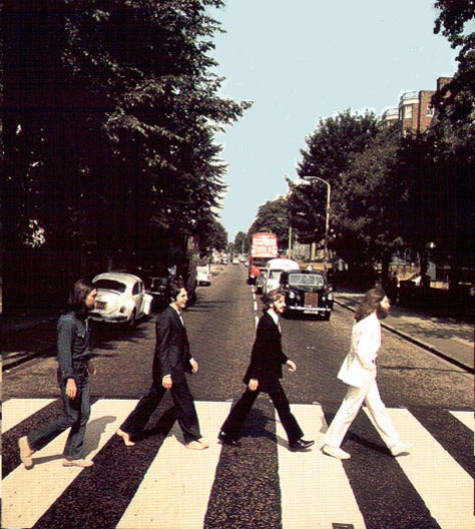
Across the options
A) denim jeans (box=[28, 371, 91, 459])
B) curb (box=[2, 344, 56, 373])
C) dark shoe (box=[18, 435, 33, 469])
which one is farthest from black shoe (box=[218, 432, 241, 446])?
curb (box=[2, 344, 56, 373])

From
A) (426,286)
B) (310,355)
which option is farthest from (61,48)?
(426,286)

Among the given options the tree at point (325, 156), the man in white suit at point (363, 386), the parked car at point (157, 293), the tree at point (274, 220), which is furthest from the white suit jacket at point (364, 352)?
the tree at point (274, 220)

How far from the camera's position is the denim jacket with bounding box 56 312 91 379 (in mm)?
5926

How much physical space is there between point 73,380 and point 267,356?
6.94ft

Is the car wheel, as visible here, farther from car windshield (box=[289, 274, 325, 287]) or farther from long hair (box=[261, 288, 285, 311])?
long hair (box=[261, 288, 285, 311])

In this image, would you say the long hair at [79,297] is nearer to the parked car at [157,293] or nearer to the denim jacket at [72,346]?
the denim jacket at [72,346]

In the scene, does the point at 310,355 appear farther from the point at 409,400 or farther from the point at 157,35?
the point at 157,35

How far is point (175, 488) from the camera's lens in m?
5.54

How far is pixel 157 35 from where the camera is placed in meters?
18.7

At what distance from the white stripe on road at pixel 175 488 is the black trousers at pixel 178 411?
230 millimetres

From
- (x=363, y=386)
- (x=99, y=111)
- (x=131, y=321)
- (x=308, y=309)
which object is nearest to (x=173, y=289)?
(x=363, y=386)

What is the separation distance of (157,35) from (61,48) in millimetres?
5450

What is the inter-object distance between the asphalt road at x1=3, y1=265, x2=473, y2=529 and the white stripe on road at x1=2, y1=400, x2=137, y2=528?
11cm

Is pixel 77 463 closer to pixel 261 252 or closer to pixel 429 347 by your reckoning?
pixel 429 347
